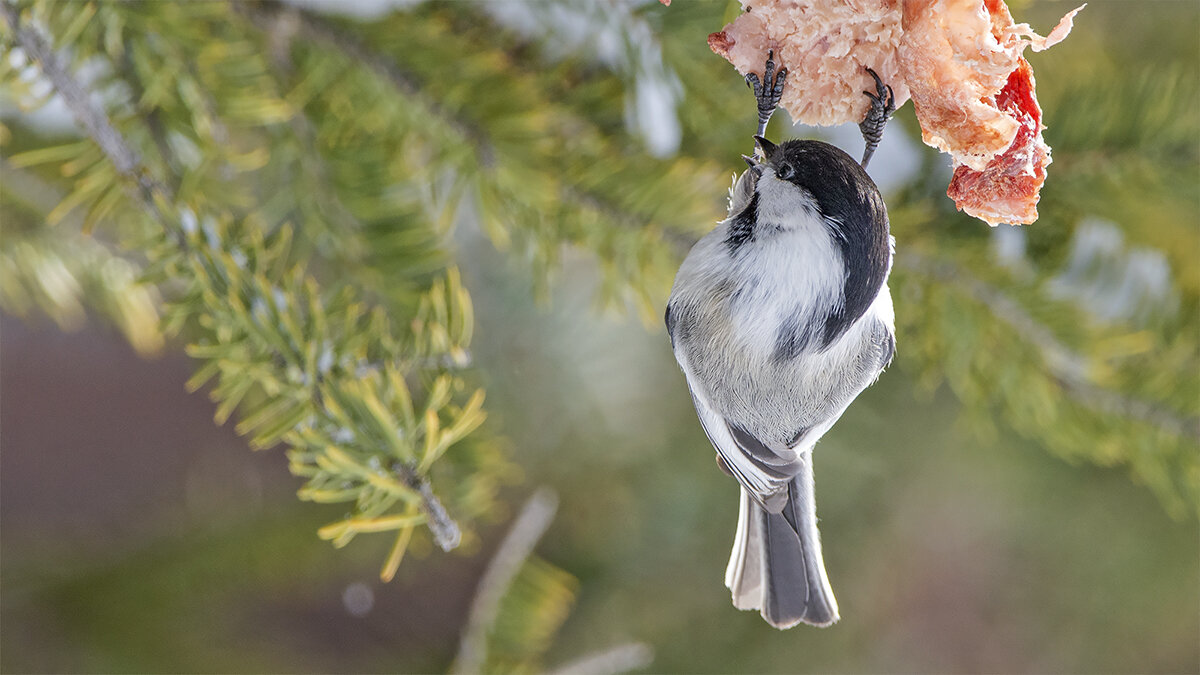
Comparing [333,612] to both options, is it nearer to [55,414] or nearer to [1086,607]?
[55,414]

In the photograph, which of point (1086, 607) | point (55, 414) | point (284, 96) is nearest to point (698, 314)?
point (284, 96)

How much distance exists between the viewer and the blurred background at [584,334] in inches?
18.8

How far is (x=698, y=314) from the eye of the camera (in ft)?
1.58

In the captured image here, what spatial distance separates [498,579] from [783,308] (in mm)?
289

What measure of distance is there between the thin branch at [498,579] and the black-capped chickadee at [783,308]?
0.14 m

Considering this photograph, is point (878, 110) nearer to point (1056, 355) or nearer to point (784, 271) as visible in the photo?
point (784, 271)

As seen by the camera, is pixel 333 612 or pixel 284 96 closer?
pixel 284 96

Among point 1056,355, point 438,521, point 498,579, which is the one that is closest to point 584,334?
point 498,579

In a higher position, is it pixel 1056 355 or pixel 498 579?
pixel 1056 355

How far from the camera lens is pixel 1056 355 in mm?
576

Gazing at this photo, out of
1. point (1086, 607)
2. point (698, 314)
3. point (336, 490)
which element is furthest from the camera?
point (1086, 607)

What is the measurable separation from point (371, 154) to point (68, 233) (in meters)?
0.31

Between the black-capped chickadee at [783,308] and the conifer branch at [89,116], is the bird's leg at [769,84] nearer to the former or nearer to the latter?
the black-capped chickadee at [783,308]

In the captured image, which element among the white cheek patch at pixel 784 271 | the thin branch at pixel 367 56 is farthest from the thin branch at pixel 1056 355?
the thin branch at pixel 367 56
